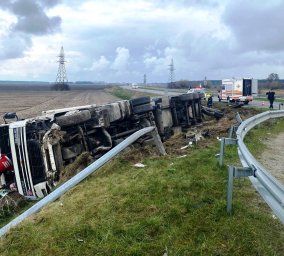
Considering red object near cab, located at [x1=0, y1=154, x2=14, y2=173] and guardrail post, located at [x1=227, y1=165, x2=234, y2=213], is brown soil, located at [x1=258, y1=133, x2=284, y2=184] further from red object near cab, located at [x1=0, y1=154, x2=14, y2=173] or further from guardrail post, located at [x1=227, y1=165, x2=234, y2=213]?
red object near cab, located at [x1=0, y1=154, x2=14, y2=173]

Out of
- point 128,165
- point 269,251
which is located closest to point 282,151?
point 128,165

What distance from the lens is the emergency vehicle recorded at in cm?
3319

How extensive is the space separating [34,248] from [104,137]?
6.05 metres

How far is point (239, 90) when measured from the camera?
33594 mm

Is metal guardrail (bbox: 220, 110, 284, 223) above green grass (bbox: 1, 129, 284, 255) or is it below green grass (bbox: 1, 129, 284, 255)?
above

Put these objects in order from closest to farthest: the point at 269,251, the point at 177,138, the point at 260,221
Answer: the point at 269,251 < the point at 260,221 < the point at 177,138

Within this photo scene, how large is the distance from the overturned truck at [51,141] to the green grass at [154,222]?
208 centimetres

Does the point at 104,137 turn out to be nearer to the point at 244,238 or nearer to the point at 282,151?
the point at 282,151

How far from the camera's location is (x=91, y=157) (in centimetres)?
877

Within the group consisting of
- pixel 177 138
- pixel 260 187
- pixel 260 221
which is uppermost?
pixel 260 187

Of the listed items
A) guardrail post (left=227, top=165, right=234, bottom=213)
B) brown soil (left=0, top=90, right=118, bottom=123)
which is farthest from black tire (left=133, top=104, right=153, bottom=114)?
brown soil (left=0, top=90, right=118, bottom=123)

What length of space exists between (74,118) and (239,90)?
2658 cm

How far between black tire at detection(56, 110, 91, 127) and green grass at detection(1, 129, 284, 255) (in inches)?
106

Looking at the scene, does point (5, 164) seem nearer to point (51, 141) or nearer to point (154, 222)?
point (51, 141)
